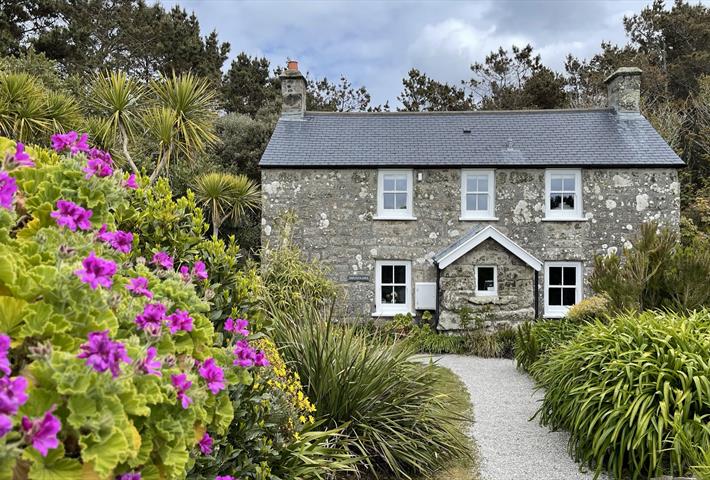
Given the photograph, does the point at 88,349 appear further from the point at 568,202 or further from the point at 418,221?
the point at 568,202

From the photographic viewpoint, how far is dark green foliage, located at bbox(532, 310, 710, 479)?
15.7 feet

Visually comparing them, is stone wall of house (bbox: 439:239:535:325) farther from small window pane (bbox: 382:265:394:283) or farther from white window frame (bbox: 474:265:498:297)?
small window pane (bbox: 382:265:394:283)

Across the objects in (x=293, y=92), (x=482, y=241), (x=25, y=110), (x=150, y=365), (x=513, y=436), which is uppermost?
(x=293, y=92)

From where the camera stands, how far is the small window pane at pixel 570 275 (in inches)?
611

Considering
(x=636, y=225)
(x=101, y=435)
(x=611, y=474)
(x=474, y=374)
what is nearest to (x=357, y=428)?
(x=611, y=474)

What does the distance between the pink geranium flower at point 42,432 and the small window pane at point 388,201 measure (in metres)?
14.6

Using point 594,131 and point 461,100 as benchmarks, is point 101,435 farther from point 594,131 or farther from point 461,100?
point 461,100

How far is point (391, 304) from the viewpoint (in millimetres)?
15453

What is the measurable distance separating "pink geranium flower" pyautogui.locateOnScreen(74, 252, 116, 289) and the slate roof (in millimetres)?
13881

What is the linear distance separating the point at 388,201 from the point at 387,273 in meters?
2.15

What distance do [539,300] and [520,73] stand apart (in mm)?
20232

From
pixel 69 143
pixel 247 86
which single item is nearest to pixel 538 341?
pixel 69 143

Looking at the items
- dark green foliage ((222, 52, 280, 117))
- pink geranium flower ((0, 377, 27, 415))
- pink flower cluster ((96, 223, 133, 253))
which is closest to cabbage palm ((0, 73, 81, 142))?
pink flower cluster ((96, 223, 133, 253))

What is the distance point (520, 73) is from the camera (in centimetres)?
3122
